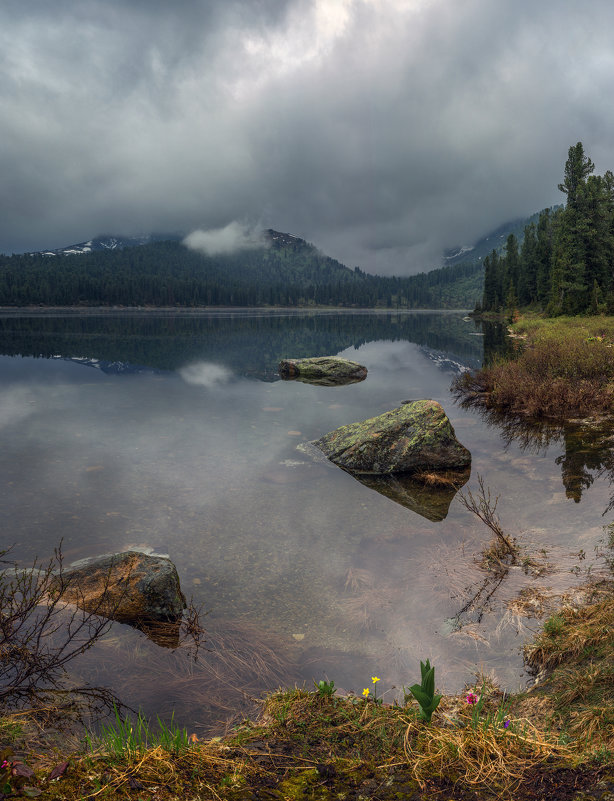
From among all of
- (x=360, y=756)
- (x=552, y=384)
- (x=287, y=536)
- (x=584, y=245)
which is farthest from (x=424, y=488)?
(x=584, y=245)

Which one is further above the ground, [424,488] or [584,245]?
[584,245]

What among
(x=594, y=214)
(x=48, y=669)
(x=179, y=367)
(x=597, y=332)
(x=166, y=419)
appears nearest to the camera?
(x=48, y=669)

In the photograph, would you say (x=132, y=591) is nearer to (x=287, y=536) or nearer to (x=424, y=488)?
(x=287, y=536)

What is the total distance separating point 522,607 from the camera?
5824 mm

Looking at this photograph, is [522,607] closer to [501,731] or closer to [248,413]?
[501,731]

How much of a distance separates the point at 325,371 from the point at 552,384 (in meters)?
13.2

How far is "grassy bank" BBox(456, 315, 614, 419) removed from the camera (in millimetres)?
16531

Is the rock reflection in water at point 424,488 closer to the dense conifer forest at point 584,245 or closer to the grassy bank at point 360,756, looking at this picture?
the grassy bank at point 360,756

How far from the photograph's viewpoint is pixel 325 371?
89.5 feet

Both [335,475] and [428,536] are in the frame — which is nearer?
[428,536]

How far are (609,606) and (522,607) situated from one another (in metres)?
1.05

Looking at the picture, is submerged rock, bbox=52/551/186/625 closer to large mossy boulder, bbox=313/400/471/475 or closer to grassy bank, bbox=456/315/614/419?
large mossy boulder, bbox=313/400/471/475

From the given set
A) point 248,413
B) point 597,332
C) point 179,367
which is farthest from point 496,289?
point 248,413

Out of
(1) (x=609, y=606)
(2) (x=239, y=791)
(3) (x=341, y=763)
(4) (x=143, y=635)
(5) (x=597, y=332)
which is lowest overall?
(4) (x=143, y=635)
